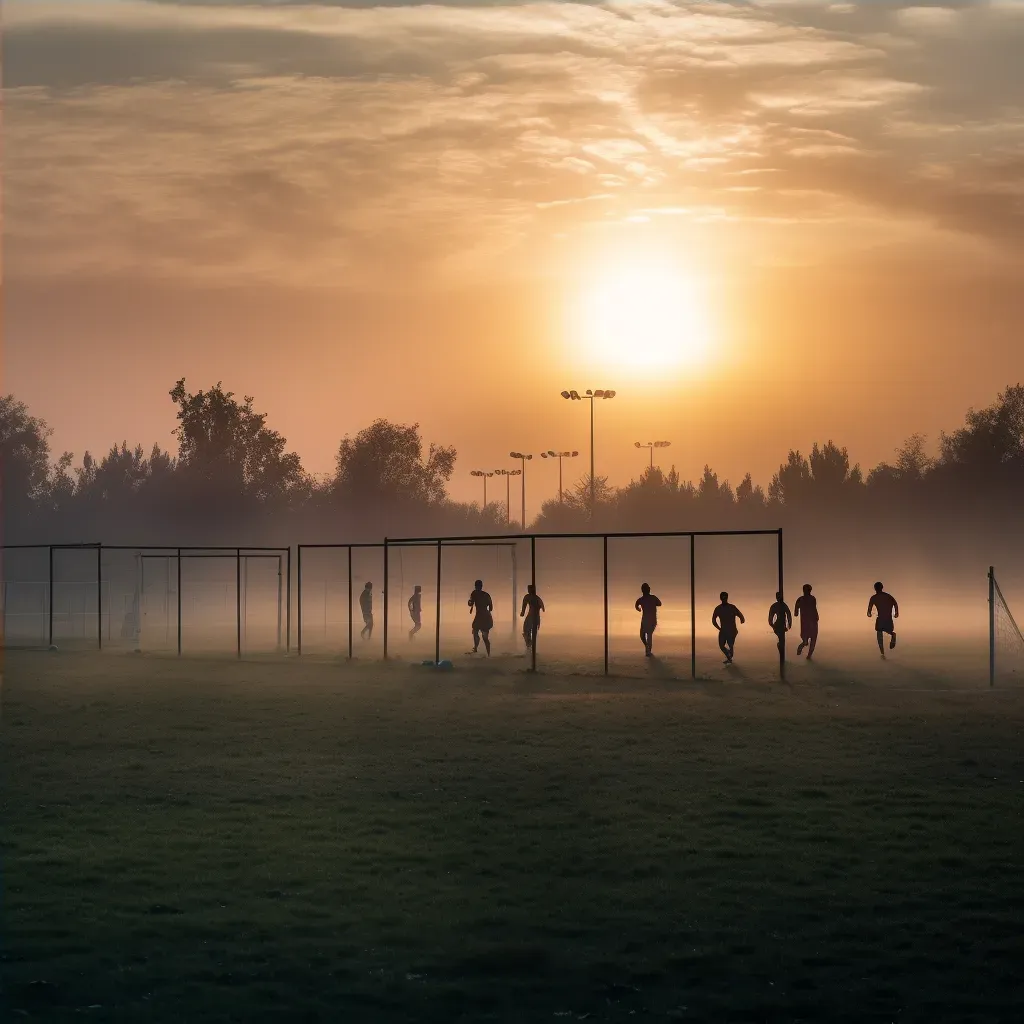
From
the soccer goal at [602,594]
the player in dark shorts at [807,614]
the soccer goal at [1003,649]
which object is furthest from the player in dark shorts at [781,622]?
the soccer goal at [1003,649]

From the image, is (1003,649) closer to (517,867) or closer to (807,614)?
(807,614)

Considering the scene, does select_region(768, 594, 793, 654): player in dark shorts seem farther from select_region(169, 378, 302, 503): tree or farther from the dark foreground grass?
select_region(169, 378, 302, 503): tree

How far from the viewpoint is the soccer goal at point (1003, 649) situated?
87.2 ft

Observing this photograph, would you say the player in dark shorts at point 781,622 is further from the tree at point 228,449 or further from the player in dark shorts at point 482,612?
the tree at point 228,449

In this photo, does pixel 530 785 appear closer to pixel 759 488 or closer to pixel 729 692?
pixel 729 692

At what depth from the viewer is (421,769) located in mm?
17578

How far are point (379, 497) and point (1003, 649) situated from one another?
324 ft

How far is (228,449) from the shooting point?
12888 centimetres

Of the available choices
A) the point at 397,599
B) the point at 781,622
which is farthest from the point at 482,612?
the point at 397,599

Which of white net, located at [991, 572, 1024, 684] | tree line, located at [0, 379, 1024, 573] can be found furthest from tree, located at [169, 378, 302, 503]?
white net, located at [991, 572, 1024, 684]

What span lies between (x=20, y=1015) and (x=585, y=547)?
106m

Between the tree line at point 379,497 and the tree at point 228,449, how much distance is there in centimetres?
12

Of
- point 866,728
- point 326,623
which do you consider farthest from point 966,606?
point 866,728

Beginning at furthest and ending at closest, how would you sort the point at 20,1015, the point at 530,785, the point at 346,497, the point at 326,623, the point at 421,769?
the point at 346,497 → the point at 326,623 → the point at 421,769 → the point at 530,785 → the point at 20,1015
